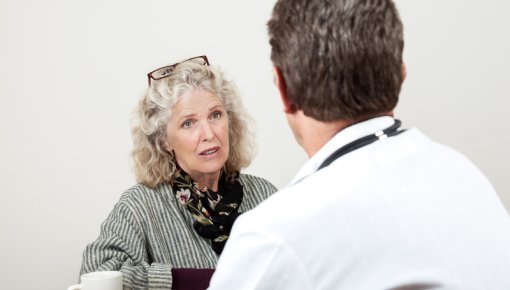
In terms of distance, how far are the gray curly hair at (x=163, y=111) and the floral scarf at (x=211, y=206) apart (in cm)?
7

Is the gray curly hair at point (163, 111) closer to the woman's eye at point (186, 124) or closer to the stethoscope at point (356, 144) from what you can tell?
the woman's eye at point (186, 124)

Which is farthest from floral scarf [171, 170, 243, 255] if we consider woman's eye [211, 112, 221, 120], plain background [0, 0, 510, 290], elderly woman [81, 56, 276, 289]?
plain background [0, 0, 510, 290]

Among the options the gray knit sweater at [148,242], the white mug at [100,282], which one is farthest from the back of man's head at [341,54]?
the gray knit sweater at [148,242]

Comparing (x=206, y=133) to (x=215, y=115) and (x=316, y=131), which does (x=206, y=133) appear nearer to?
(x=215, y=115)

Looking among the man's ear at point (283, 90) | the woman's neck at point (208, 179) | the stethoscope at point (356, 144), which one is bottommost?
the woman's neck at point (208, 179)

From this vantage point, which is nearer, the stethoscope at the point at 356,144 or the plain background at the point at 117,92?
the stethoscope at the point at 356,144

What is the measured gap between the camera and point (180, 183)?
218 cm

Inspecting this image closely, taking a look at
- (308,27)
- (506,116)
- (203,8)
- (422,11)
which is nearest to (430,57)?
(422,11)

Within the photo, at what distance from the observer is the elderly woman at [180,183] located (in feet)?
6.66

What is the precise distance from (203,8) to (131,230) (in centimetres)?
112

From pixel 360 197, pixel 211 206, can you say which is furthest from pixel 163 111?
pixel 360 197

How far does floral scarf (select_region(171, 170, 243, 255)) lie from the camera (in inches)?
82.3

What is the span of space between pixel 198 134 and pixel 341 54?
125cm

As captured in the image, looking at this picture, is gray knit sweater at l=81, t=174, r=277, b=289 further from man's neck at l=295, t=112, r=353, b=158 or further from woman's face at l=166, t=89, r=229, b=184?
man's neck at l=295, t=112, r=353, b=158
